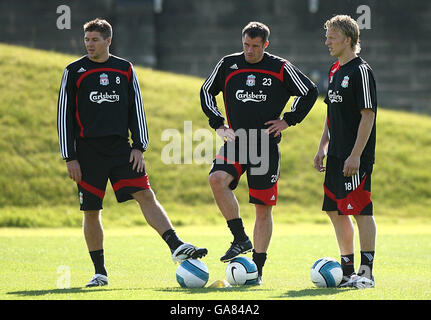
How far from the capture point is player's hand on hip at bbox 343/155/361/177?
7.37 m

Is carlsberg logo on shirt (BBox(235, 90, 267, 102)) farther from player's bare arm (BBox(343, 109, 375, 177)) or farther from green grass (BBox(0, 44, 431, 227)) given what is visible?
green grass (BBox(0, 44, 431, 227))

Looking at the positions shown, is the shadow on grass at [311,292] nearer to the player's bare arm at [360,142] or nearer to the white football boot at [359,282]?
the white football boot at [359,282]

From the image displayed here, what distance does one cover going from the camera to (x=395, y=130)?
22.1 m

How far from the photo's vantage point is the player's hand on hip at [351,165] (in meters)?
7.37

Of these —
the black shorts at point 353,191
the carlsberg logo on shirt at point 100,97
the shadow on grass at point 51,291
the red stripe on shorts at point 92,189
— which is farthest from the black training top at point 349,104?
the shadow on grass at point 51,291

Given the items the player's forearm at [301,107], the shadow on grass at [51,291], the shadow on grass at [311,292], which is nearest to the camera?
the shadow on grass at [311,292]

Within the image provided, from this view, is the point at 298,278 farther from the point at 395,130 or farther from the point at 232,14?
the point at 232,14

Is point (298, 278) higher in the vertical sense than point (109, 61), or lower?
lower

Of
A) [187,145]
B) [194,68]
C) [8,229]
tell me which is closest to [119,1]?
[194,68]

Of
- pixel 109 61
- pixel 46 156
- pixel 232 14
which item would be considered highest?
pixel 232 14

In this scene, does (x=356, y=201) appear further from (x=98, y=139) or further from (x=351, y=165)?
(x=98, y=139)

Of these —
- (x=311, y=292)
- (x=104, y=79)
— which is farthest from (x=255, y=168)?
(x=104, y=79)

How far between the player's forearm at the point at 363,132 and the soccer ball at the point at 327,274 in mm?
1041

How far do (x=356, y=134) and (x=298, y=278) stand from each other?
1708 mm
